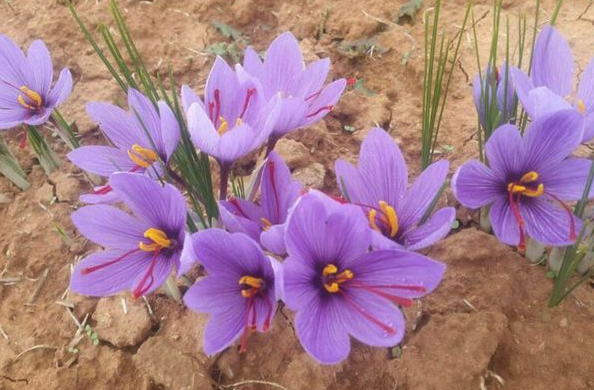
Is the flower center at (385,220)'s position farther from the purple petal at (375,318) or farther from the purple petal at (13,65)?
the purple petal at (13,65)

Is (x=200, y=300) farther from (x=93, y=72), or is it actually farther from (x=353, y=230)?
(x=93, y=72)

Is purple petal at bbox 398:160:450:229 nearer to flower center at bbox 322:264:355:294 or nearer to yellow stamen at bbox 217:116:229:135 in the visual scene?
flower center at bbox 322:264:355:294

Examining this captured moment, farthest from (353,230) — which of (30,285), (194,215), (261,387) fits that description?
(30,285)

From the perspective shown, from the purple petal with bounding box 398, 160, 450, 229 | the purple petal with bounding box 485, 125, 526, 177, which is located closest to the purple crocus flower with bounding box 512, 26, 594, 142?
the purple petal with bounding box 485, 125, 526, 177

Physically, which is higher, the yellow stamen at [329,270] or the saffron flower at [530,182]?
the saffron flower at [530,182]

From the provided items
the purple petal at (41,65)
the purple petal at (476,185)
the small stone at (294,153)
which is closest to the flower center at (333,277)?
the purple petal at (476,185)

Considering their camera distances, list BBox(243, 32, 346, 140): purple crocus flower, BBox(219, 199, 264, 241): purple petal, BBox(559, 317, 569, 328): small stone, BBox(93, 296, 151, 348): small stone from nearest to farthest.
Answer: BBox(219, 199, 264, 241): purple petal < BBox(243, 32, 346, 140): purple crocus flower < BBox(559, 317, 569, 328): small stone < BBox(93, 296, 151, 348): small stone

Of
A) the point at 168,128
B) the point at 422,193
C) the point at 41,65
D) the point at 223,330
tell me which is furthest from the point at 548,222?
the point at 41,65
